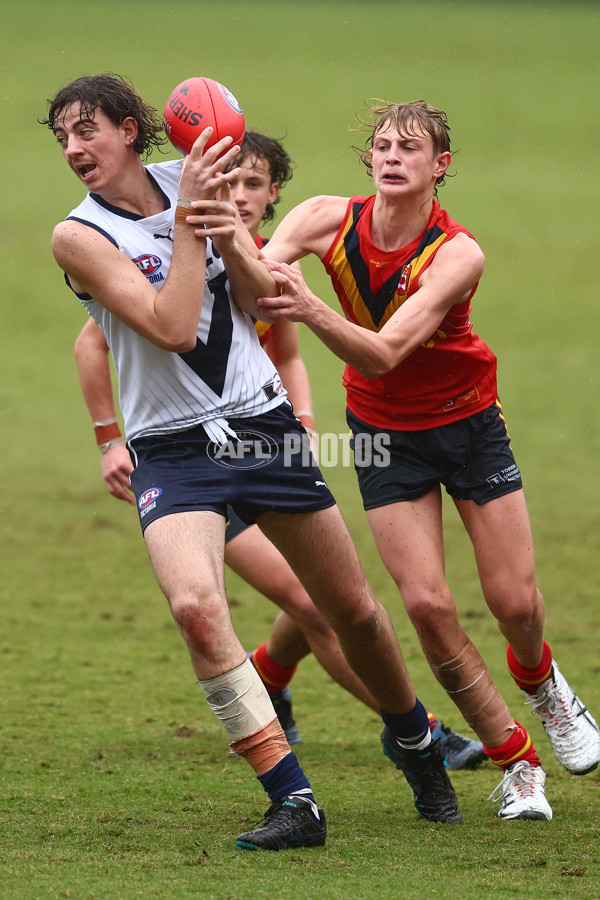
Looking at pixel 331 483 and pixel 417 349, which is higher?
pixel 417 349

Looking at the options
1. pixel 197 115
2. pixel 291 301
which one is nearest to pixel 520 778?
pixel 291 301

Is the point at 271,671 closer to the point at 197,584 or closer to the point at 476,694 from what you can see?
the point at 476,694

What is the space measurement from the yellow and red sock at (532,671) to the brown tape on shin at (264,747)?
1.42 m

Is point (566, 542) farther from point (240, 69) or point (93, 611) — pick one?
point (240, 69)

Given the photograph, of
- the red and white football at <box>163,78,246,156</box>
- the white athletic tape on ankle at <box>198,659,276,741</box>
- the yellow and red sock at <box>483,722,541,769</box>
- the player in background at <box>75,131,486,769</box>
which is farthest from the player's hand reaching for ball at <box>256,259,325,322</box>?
the yellow and red sock at <box>483,722,541,769</box>

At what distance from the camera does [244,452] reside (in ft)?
12.3

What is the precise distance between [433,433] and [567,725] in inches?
51.2

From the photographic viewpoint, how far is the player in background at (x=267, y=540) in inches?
194

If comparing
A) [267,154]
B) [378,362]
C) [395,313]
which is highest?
[267,154]

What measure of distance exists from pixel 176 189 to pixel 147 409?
76cm

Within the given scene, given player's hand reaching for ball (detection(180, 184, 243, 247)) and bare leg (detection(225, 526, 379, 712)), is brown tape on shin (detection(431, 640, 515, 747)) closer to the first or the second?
bare leg (detection(225, 526, 379, 712))

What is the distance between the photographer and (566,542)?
9234 mm

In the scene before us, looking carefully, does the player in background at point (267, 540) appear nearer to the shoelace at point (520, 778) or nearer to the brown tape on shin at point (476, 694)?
the brown tape on shin at point (476, 694)

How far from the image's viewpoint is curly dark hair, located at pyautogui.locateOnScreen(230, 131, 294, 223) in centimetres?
547
